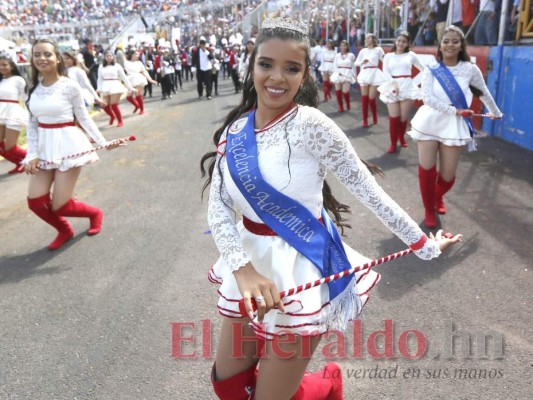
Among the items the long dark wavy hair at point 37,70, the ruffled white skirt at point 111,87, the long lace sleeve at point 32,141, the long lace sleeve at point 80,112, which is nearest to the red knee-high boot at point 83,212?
the long lace sleeve at point 32,141

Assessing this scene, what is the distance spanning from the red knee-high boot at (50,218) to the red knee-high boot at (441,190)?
388cm

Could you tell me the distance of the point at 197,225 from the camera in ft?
17.4

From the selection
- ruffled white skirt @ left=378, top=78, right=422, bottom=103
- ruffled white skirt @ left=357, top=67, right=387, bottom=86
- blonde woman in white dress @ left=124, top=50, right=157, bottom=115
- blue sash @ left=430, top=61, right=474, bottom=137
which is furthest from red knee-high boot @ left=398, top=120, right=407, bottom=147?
blonde woman in white dress @ left=124, top=50, right=157, bottom=115

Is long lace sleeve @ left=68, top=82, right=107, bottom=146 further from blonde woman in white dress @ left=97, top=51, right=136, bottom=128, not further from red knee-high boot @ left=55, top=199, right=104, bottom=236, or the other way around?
blonde woman in white dress @ left=97, top=51, right=136, bottom=128

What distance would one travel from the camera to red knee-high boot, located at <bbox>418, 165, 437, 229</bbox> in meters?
4.81

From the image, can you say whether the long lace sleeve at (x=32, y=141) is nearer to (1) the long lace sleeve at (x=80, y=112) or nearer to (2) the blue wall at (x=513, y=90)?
(1) the long lace sleeve at (x=80, y=112)

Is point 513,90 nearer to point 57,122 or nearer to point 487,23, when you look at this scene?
point 487,23

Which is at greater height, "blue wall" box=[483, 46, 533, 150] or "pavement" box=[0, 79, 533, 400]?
"blue wall" box=[483, 46, 533, 150]

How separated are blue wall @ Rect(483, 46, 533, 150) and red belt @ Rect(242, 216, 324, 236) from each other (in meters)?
7.33

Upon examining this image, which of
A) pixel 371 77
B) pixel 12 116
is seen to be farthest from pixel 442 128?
pixel 12 116

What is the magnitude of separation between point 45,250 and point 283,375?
3.76 meters

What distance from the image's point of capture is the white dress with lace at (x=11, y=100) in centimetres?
720

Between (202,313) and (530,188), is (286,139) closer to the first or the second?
(202,313)
